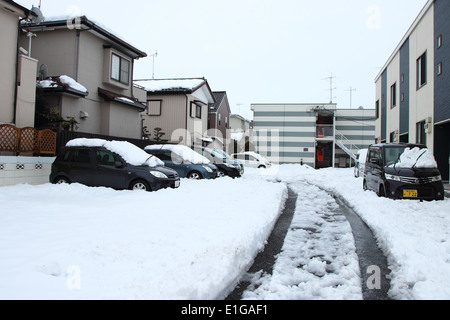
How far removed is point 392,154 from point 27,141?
1085 centimetres

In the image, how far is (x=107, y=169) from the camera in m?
9.31

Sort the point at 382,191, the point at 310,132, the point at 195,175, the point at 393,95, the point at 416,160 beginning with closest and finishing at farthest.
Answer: the point at 416,160
the point at 382,191
the point at 195,175
the point at 393,95
the point at 310,132

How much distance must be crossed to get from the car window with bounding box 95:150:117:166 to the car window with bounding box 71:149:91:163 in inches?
12.0

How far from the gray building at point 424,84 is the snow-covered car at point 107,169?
37.7 feet

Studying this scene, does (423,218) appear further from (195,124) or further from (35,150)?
(195,124)

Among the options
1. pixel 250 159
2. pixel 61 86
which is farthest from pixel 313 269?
pixel 250 159

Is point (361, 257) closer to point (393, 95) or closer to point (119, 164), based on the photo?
point (119, 164)

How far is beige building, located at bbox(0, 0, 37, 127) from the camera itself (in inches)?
395

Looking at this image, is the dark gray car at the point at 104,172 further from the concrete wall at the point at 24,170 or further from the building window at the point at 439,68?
the building window at the point at 439,68

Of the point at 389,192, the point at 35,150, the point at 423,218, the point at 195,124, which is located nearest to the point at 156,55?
the point at 195,124

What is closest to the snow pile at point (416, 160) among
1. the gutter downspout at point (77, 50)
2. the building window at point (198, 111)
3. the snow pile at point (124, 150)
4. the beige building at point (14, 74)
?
the snow pile at point (124, 150)

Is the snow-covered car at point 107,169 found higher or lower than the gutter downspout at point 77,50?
lower

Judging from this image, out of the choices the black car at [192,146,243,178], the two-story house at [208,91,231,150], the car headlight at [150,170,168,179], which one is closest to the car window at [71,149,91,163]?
the car headlight at [150,170,168,179]

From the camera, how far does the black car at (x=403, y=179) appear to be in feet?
26.9
